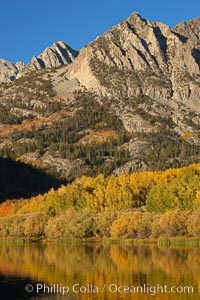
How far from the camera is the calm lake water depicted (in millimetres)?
71250

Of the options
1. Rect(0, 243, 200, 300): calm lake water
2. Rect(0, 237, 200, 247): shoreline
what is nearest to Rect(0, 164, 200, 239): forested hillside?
Rect(0, 237, 200, 247): shoreline

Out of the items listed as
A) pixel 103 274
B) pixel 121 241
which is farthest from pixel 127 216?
pixel 103 274

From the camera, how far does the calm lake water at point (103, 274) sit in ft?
A: 234

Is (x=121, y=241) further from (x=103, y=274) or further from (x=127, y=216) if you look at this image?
(x=103, y=274)

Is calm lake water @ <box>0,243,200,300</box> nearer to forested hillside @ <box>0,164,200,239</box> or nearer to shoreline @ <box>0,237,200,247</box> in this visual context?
shoreline @ <box>0,237,200,247</box>

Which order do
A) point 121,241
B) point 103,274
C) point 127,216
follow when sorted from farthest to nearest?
point 127,216
point 121,241
point 103,274

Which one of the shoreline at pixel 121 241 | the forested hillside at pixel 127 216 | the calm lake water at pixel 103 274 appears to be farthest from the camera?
the forested hillside at pixel 127 216

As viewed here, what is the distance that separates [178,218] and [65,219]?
4136 centimetres

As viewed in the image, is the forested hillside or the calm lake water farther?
the forested hillside

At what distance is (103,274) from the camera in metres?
88.0

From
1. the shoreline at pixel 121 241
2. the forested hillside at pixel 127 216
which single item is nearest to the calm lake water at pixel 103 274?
the shoreline at pixel 121 241

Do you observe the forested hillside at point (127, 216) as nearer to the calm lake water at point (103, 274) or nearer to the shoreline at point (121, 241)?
the shoreline at point (121, 241)

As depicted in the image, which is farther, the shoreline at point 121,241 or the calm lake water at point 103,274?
the shoreline at point 121,241

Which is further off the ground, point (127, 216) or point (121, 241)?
point (127, 216)
